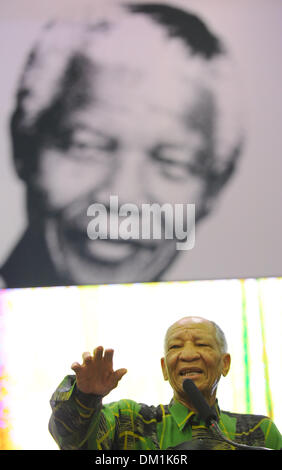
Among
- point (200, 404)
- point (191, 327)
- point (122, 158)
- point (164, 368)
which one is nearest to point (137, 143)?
point (122, 158)

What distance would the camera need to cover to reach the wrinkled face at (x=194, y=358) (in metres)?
1.89

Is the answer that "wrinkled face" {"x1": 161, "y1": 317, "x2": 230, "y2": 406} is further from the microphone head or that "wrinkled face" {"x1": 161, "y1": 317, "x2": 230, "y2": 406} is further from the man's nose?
the man's nose

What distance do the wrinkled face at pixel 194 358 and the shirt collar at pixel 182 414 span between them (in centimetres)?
2

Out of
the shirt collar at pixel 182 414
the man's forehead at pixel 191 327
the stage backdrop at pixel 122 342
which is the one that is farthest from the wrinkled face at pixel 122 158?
the shirt collar at pixel 182 414

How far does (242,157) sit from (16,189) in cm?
94

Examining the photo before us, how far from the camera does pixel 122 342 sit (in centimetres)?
206

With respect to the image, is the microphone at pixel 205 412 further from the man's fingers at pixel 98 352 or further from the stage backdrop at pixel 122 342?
the stage backdrop at pixel 122 342

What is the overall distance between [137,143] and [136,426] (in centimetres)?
111

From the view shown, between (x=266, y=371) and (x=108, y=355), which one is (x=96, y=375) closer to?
(x=108, y=355)

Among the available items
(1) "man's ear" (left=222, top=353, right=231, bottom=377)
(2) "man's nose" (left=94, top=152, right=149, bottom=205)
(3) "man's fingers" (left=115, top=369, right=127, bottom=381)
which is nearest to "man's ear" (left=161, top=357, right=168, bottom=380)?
(1) "man's ear" (left=222, top=353, right=231, bottom=377)

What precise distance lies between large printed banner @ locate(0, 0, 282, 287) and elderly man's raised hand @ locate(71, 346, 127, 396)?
2.01ft

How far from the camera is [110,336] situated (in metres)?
2.06

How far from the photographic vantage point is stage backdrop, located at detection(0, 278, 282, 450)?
201 cm
